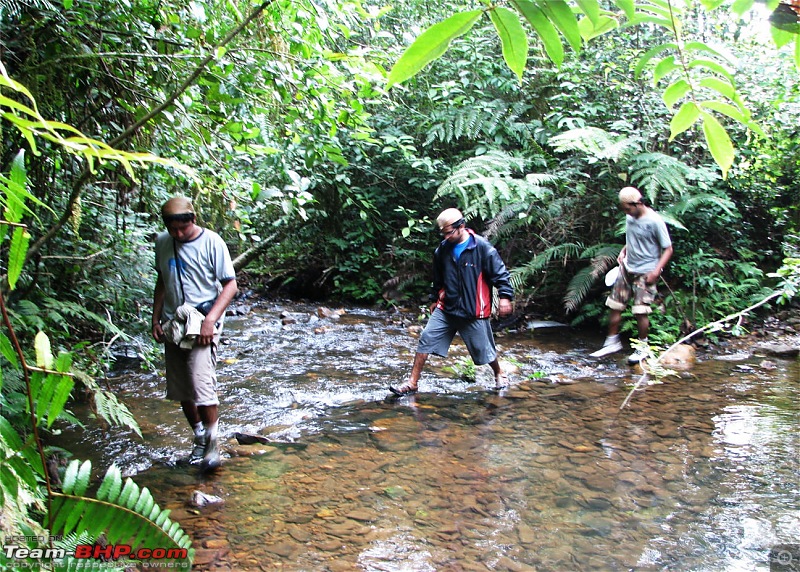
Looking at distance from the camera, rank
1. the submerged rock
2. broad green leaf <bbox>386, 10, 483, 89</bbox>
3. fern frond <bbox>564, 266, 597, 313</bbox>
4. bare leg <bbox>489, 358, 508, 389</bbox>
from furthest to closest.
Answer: fern frond <bbox>564, 266, 597, 313</bbox>, bare leg <bbox>489, 358, 508, 389</bbox>, the submerged rock, broad green leaf <bbox>386, 10, 483, 89</bbox>

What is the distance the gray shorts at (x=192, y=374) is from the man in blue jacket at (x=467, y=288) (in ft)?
7.41

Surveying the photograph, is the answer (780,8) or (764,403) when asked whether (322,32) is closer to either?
(780,8)

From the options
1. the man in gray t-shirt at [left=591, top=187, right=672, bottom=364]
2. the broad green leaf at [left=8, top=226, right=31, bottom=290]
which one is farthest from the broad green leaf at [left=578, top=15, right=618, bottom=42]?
the man in gray t-shirt at [left=591, top=187, right=672, bottom=364]

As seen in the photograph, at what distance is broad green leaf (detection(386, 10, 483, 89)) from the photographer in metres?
0.93

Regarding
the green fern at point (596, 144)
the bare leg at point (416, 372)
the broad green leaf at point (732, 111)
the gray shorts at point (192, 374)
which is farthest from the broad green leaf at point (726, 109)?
the green fern at point (596, 144)

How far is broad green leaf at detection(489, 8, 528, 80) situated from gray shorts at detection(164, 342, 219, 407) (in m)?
3.82

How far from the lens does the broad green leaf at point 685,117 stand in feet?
4.00

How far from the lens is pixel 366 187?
1220 centimetres

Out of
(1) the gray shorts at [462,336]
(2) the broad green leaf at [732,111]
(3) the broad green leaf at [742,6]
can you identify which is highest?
(3) the broad green leaf at [742,6]

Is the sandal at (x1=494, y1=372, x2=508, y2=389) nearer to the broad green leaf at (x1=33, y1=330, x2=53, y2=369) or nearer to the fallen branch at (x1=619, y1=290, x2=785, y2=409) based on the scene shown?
the fallen branch at (x1=619, y1=290, x2=785, y2=409)

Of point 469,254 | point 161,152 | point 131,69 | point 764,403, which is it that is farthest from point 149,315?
point 764,403

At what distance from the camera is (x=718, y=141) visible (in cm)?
118

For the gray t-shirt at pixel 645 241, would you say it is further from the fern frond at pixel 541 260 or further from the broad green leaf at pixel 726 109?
the broad green leaf at pixel 726 109

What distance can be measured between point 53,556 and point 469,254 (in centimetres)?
522
